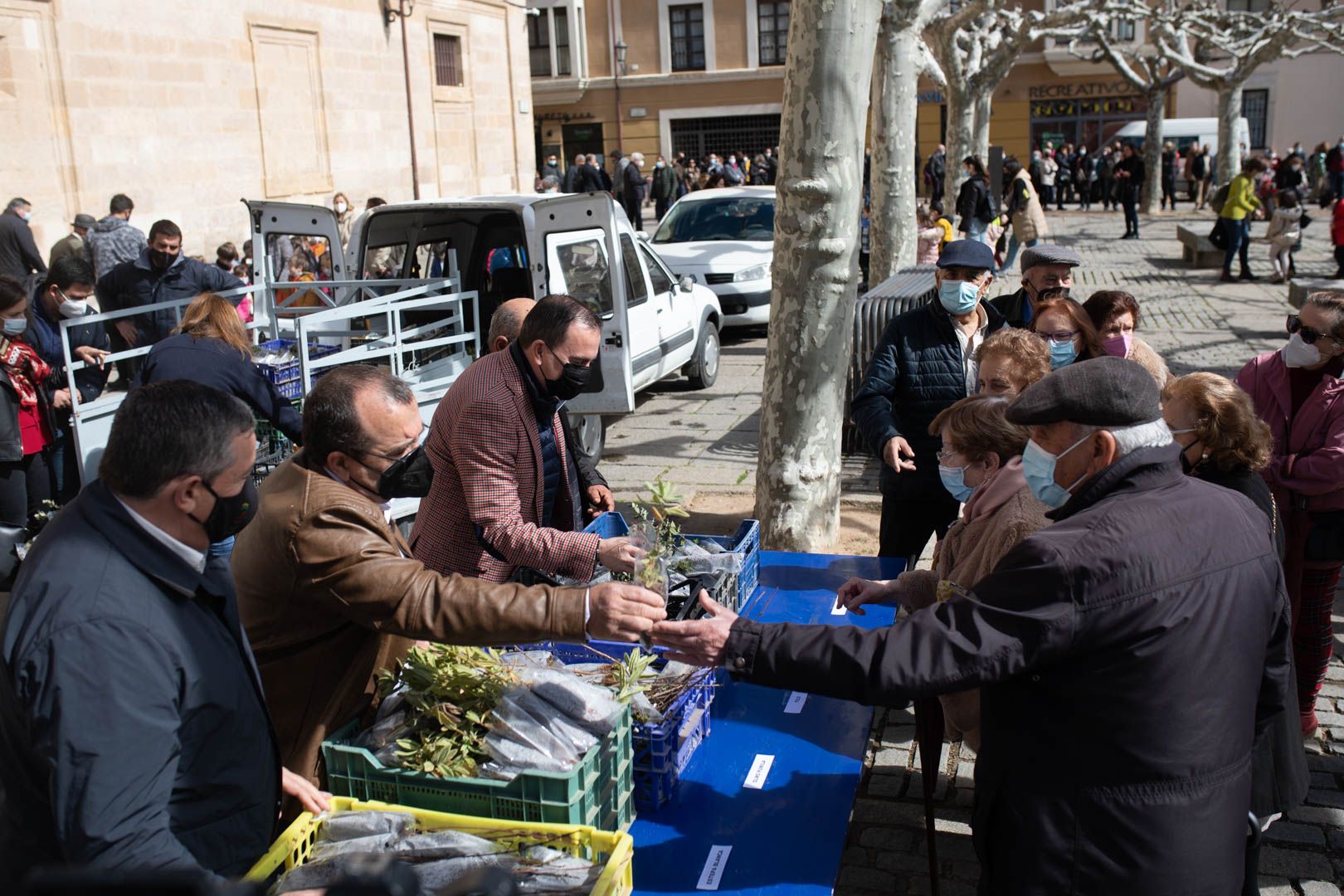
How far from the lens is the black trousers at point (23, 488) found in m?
6.76

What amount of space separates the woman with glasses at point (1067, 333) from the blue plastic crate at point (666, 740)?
261cm

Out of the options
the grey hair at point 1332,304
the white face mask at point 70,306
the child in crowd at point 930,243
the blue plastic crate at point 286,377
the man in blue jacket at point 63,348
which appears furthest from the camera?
the child in crowd at point 930,243

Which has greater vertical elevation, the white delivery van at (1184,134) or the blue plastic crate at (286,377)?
the white delivery van at (1184,134)

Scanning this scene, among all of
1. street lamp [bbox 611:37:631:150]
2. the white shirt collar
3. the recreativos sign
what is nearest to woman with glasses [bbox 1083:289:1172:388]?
the white shirt collar

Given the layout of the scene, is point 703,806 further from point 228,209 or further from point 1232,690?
point 228,209

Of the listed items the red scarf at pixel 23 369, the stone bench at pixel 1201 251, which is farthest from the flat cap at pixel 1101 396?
the stone bench at pixel 1201 251

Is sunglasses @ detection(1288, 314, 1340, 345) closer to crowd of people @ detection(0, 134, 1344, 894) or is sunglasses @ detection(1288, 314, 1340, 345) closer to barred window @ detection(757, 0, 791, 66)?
crowd of people @ detection(0, 134, 1344, 894)

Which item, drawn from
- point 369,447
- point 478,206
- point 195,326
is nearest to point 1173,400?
point 369,447

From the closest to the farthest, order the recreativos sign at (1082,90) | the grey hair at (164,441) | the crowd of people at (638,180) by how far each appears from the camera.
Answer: the grey hair at (164,441) < the crowd of people at (638,180) < the recreativos sign at (1082,90)

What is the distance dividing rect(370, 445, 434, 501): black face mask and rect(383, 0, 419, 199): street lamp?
73.9 ft

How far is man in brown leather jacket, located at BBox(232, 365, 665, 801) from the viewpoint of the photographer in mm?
2758

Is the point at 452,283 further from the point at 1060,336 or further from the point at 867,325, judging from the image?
the point at 1060,336

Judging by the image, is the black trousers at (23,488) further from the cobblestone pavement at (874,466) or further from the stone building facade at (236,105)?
the stone building facade at (236,105)

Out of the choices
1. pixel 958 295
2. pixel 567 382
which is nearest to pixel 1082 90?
pixel 958 295
